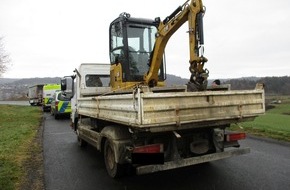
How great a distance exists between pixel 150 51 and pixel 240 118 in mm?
3788

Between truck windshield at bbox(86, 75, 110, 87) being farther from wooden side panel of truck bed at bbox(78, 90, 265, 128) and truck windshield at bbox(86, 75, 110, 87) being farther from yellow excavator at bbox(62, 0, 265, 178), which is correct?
wooden side panel of truck bed at bbox(78, 90, 265, 128)

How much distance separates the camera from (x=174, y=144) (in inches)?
226

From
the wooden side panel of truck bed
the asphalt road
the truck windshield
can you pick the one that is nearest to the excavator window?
the truck windshield

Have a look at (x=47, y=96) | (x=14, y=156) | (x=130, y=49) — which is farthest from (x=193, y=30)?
(x=47, y=96)

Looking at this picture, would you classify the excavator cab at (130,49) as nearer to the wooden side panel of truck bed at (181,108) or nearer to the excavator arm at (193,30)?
the excavator arm at (193,30)

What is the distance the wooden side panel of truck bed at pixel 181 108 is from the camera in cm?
492

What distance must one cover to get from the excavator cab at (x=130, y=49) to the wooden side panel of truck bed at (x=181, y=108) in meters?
2.13

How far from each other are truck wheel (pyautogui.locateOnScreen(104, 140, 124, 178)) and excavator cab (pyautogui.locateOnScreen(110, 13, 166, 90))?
86.3 inches

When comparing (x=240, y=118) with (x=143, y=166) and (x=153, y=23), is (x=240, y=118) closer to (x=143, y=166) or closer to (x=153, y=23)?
(x=143, y=166)

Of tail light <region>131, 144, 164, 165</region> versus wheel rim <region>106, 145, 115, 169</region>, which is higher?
tail light <region>131, 144, 164, 165</region>

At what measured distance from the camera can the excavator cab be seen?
8703mm

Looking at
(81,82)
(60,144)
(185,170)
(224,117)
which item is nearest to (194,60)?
(224,117)

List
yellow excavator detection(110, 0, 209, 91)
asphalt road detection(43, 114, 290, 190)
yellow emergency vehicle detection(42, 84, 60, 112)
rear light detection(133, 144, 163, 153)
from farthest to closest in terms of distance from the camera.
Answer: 1. yellow emergency vehicle detection(42, 84, 60, 112)
2. yellow excavator detection(110, 0, 209, 91)
3. asphalt road detection(43, 114, 290, 190)
4. rear light detection(133, 144, 163, 153)

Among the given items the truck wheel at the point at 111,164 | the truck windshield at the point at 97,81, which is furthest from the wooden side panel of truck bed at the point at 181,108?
the truck windshield at the point at 97,81
